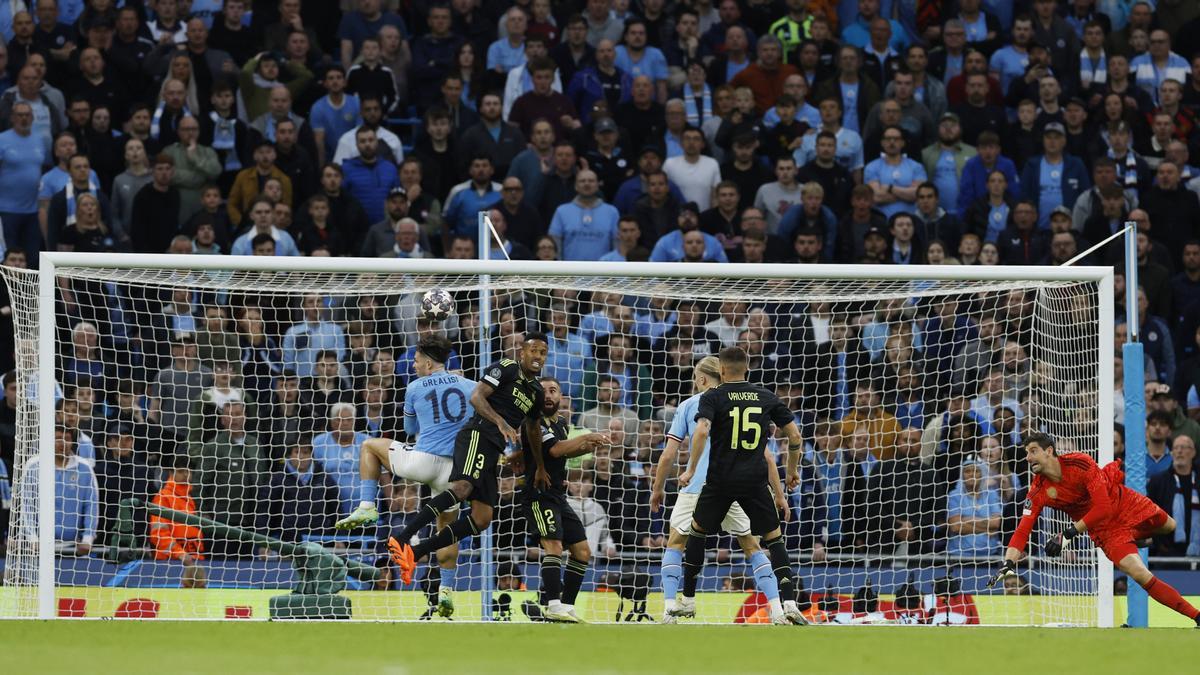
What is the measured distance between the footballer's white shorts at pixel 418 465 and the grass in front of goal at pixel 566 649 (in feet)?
5.26

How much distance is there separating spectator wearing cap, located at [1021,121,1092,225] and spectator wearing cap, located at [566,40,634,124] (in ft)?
12.8

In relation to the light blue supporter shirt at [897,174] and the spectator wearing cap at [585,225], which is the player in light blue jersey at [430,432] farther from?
the light blue supporter shirt at [897,174]

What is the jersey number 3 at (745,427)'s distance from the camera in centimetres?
1139

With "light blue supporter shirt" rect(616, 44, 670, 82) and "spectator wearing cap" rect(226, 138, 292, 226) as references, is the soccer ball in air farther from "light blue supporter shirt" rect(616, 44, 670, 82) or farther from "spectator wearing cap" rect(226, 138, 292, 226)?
"light blue supporter shirt" rect(616, 44, 670, 82)

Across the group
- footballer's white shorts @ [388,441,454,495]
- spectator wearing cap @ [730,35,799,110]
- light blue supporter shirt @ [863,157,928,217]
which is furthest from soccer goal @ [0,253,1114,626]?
spectator wearing cap @ [730,35,799,110]

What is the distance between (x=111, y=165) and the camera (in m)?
16.6

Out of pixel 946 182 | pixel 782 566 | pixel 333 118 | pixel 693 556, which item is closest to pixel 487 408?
pixel 693 556

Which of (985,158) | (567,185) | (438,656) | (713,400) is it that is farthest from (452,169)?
(438,656)

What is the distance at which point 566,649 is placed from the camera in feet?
30.1

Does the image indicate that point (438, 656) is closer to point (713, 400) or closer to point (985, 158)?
point (713, 400)

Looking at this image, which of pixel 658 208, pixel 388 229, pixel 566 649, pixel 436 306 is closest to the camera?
pixel 566 649

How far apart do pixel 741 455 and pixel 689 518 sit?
2.26ft

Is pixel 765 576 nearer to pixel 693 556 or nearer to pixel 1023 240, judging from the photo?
pixel 693 556

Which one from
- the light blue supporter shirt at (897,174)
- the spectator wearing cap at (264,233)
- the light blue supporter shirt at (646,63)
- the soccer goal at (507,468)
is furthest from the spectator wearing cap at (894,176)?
the spectator wearing cap at (264,233)
